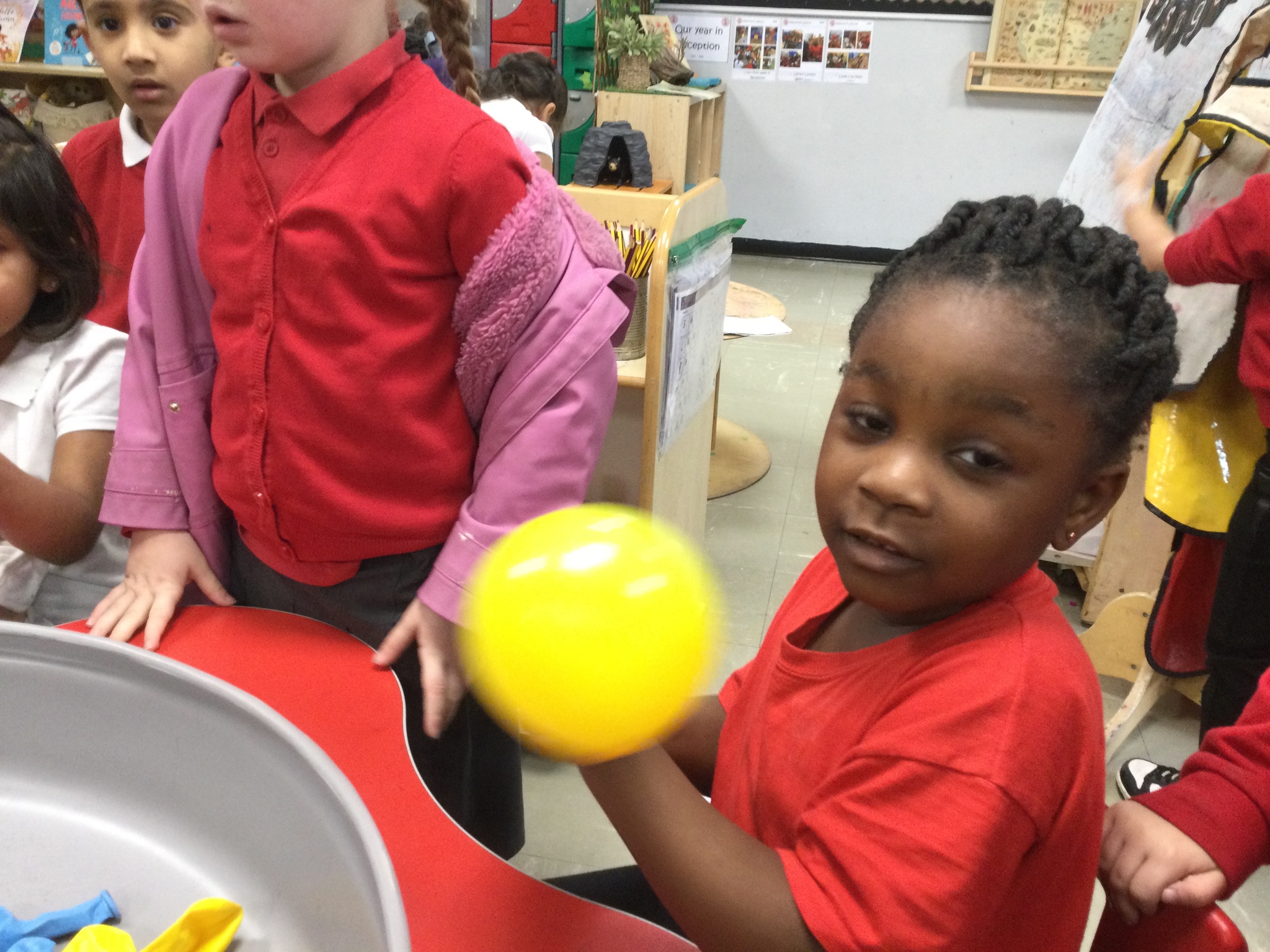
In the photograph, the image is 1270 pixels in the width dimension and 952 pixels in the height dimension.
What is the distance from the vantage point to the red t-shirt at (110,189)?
1359mm

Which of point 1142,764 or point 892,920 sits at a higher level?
point 892,920

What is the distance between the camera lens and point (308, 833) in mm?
586

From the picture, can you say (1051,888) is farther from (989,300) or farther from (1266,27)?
(1266,27)

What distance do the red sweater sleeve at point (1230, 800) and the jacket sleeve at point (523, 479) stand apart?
545 millimetres

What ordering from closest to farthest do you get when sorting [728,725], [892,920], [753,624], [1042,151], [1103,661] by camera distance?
[892,920] < [728,725] < [1103,661] < [753,624] < [1042,151]

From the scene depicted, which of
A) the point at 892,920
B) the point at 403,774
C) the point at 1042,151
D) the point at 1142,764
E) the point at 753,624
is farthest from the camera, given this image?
the point at 1042,151

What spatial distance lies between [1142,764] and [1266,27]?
130 cm

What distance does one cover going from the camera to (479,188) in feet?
2.74

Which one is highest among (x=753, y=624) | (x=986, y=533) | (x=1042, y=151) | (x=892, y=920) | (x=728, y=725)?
(x=986, y=533)

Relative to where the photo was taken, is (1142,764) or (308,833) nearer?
(308,833)

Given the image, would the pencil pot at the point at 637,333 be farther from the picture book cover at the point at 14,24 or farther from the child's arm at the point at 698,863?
the picture book cover at the point at 14,24

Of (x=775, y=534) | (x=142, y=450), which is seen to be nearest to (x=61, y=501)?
(x=142, y=450)

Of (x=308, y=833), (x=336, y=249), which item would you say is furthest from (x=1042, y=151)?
(x=308, y=833)

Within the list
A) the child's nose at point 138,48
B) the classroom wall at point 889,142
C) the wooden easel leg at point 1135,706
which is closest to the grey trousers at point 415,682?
the child's nose at point 138,48
